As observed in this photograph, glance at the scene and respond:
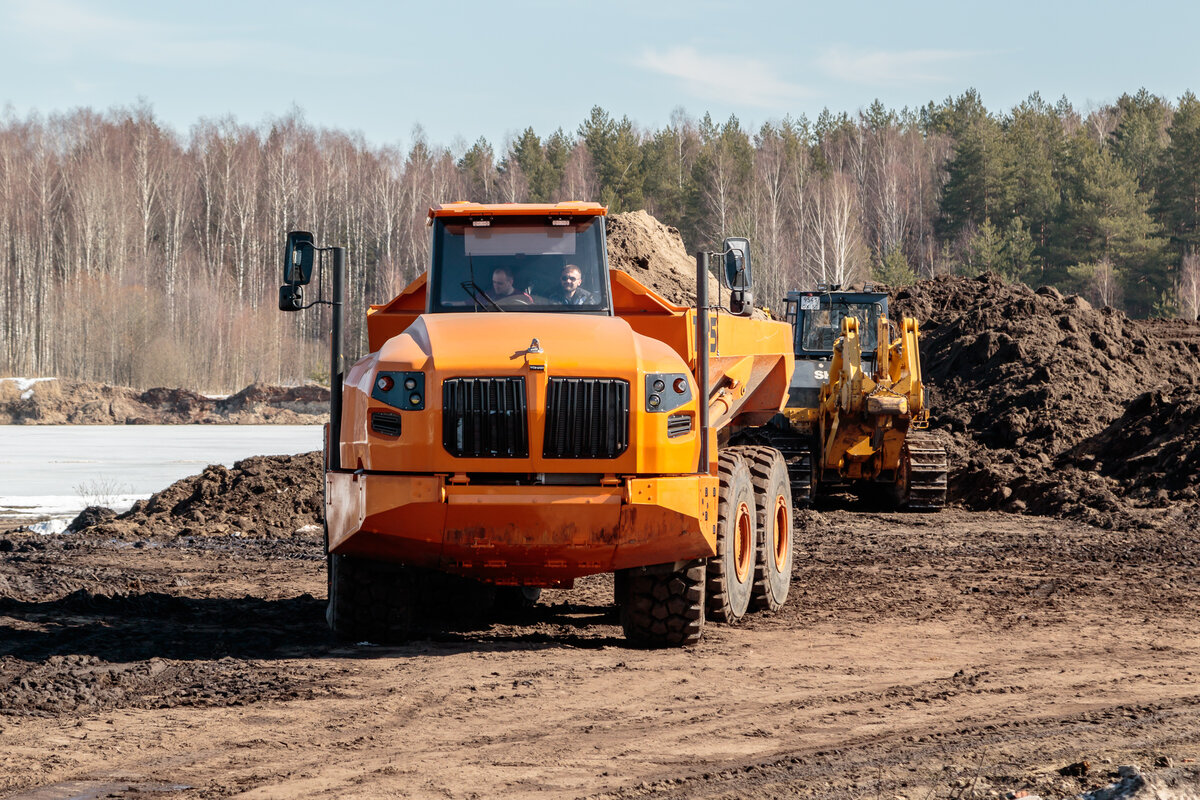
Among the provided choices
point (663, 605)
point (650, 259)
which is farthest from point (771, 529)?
point (650, 259)

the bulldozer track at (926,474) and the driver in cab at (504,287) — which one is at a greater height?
the driver in cab at (504,287)

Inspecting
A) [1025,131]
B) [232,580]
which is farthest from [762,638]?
[1025,131]

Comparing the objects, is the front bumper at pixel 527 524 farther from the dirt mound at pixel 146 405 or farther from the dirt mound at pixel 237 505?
the dirt mound at pixel 146 405

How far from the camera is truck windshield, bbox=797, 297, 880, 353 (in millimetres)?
21219

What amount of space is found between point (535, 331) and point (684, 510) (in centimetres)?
145

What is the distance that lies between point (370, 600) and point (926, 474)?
11438 millimetres

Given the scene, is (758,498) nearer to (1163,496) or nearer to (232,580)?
(232,580)

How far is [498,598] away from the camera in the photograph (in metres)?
11.3

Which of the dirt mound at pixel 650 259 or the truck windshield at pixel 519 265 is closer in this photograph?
the truck windshield at pixel 519 265

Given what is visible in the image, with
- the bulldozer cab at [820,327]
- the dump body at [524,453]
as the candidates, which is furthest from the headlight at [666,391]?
the bulldozer cab at [820,327]

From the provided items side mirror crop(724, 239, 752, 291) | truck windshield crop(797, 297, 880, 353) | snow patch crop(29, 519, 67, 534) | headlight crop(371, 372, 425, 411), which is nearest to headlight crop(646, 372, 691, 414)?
side mirror crop(724, 239, 752, 291)

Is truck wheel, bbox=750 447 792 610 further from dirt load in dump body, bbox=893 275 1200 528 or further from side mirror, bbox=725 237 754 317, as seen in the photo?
dirt load in dump body, bbox=893 275 1200 528

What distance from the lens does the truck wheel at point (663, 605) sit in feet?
28.3

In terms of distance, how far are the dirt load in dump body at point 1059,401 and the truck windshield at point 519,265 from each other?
11.0m
